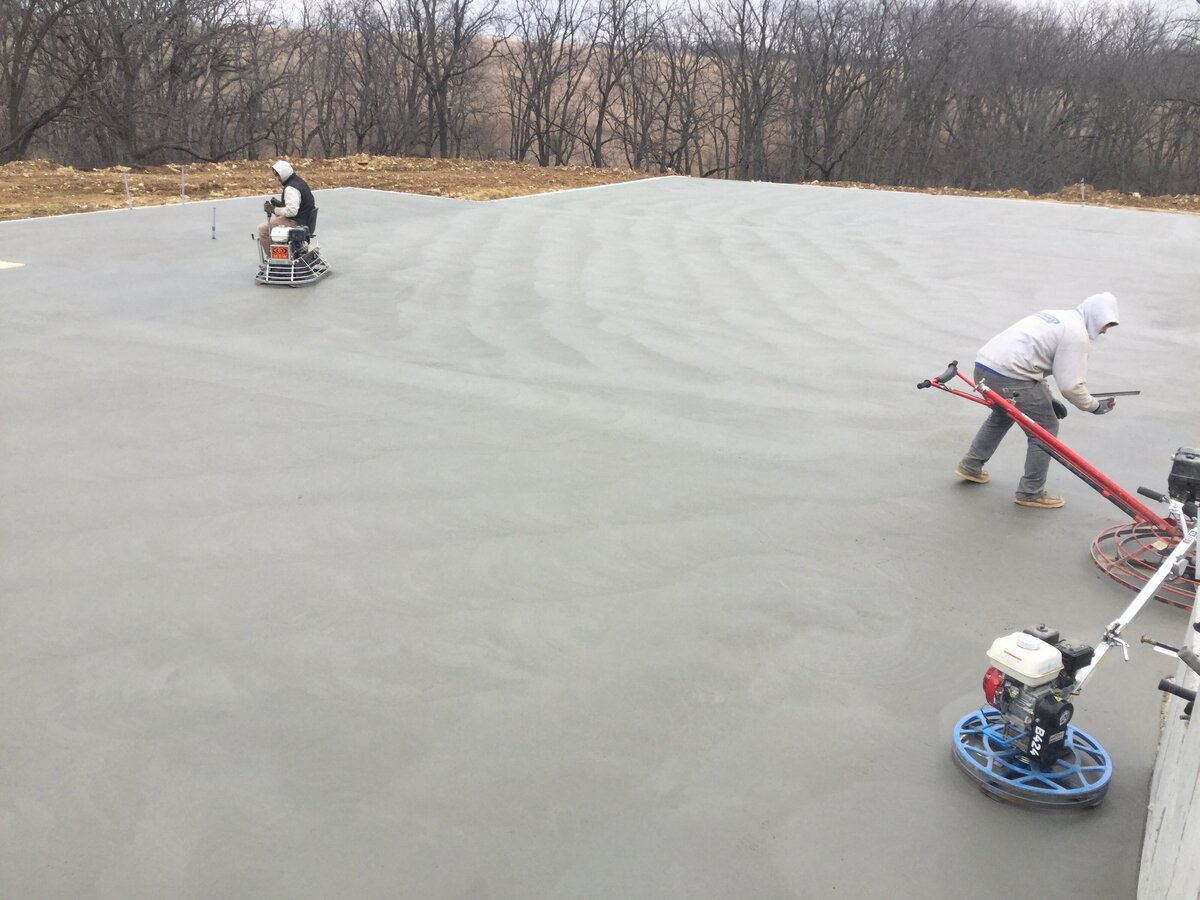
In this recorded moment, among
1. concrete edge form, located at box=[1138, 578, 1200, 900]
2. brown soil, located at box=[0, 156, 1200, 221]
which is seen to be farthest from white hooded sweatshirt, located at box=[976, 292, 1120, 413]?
brown soil, located at box=[0, 156, 1200, 221]

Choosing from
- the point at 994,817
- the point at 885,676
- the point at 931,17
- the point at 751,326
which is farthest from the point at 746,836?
the point at 931,17

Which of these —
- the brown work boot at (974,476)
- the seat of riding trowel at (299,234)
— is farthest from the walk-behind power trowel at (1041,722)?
the seat of riding trowel at (299,234)

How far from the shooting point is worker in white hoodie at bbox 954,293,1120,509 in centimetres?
457

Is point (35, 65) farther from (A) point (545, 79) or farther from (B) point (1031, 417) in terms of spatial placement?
(B) point (1031, 417)

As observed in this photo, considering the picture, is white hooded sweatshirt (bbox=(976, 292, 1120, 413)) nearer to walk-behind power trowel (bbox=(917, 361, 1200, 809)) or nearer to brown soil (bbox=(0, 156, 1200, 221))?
walk-behind power trowel (bbox=(917, 361, 1200, 809))

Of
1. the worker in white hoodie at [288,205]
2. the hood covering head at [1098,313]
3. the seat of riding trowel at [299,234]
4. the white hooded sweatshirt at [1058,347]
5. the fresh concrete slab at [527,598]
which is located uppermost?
the worker in white hoodie at [288,205]

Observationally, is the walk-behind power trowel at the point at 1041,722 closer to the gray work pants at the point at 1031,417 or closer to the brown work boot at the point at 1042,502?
the gray work pants at the point at 1031,417

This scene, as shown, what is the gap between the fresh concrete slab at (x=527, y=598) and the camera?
2.69 meters

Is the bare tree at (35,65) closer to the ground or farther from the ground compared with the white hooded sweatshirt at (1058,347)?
farther from the ground

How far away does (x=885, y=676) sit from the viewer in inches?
136

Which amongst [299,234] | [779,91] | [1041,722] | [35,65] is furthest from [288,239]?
[779,91]

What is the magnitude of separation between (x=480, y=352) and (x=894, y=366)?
3.07 metres

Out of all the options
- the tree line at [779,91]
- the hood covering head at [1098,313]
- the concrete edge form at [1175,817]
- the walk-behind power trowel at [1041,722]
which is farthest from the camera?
the tree line at [779,91]

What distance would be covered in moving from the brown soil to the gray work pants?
411 inches
